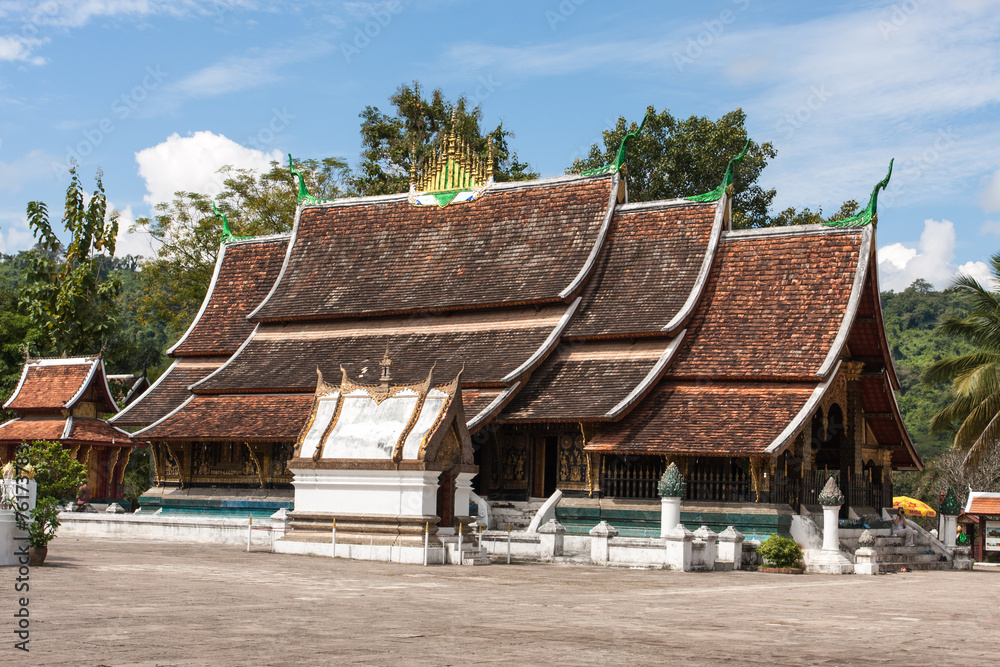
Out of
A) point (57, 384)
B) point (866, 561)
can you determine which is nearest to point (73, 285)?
point (57, 384)

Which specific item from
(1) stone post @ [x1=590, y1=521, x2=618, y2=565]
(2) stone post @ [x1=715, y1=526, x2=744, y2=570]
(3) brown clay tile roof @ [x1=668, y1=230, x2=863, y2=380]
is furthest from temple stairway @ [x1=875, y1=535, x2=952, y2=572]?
(1) stone post @ [x1=590, y1=521, x2=618, y2=565]

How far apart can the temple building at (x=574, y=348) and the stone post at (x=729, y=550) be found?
1.43 m

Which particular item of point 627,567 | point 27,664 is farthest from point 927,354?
point 27,664

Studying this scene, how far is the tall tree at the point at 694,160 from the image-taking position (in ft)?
130

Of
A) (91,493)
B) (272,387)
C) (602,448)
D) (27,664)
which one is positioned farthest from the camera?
(91,493)

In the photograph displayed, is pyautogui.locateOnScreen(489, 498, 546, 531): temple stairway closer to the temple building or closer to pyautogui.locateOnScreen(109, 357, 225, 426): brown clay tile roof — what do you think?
the temple building

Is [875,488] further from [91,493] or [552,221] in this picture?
[91,493]

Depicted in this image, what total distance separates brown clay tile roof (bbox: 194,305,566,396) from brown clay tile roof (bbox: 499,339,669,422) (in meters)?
0.58

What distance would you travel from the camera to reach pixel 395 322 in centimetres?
2566

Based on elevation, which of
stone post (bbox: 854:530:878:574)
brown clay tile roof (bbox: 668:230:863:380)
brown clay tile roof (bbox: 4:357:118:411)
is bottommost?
stone post (bbox: 854:530:878:574)

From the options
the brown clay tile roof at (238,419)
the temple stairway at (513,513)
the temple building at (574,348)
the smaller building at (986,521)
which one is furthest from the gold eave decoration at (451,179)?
the smaller building at (986,521)

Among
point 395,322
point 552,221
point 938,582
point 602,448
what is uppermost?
point 552,221

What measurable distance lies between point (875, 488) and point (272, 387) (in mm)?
13147

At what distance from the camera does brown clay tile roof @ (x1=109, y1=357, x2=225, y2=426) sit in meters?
26.6
